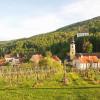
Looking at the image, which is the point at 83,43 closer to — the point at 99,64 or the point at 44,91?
the point at 99,64

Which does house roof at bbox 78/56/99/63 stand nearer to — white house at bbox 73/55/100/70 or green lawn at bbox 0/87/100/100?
white house at bbox 73/55/100/70

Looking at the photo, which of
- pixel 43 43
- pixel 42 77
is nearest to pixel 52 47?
pixel 43 43

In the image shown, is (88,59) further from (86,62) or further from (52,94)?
(52,94)

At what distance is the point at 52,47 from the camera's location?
503ft

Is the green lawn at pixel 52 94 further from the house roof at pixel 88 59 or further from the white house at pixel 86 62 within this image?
the house roof at pixel 88 59

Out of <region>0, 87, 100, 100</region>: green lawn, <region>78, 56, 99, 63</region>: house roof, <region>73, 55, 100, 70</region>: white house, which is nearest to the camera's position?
<region>0, 87, 100, 100</region>: green lawn

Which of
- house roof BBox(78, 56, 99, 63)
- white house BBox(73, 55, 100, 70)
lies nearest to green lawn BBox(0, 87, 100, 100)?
Answer: white house BBox(73, 55, 100, 70)

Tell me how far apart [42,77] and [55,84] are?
31.6 feet

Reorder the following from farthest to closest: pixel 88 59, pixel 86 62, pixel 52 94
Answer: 1. pixel 88 59
2. pixel 86 62
3. pixel 52 94

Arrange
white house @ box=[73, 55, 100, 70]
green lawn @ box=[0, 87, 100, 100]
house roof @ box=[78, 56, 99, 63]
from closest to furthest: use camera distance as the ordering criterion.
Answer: green lawn @ box=[0, 87, 100, 100], white house @ box=[73, 55, 100, 70], house roof @ box=[78, 56, 99, 63]

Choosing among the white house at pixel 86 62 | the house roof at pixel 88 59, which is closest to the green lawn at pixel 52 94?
the white house at pixel 86 62

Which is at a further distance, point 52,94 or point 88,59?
point 88,59

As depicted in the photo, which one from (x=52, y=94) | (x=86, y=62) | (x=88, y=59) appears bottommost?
(x=52, y=94)

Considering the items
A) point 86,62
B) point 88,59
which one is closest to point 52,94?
point 86,62
